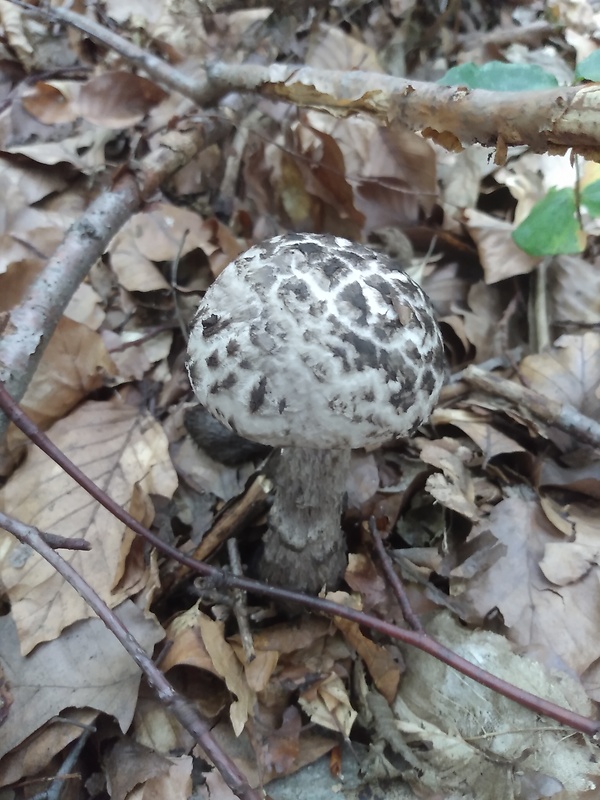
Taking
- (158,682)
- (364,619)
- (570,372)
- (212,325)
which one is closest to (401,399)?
(212,325)

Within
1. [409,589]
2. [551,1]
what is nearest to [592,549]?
[409,589]

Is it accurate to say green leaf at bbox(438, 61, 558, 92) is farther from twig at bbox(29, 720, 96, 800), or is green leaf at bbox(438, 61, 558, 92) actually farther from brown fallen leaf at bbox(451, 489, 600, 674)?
twig at bbox(29, 720, 96, 800)

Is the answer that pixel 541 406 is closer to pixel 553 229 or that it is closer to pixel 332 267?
pixel 553 229

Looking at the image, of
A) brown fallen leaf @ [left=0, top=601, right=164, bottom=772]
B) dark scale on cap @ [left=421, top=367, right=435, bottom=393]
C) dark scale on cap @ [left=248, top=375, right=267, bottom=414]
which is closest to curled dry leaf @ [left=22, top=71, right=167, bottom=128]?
dark scale on cap @ [left=248, top=375, right=267, bottom=414]

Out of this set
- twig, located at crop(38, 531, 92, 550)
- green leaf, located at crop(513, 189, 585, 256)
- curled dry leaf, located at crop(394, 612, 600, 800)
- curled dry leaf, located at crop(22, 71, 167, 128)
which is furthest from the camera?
curled dry leaf, located at crop(22, 71, 167, 128)

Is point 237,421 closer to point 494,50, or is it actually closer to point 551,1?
point 494,50
